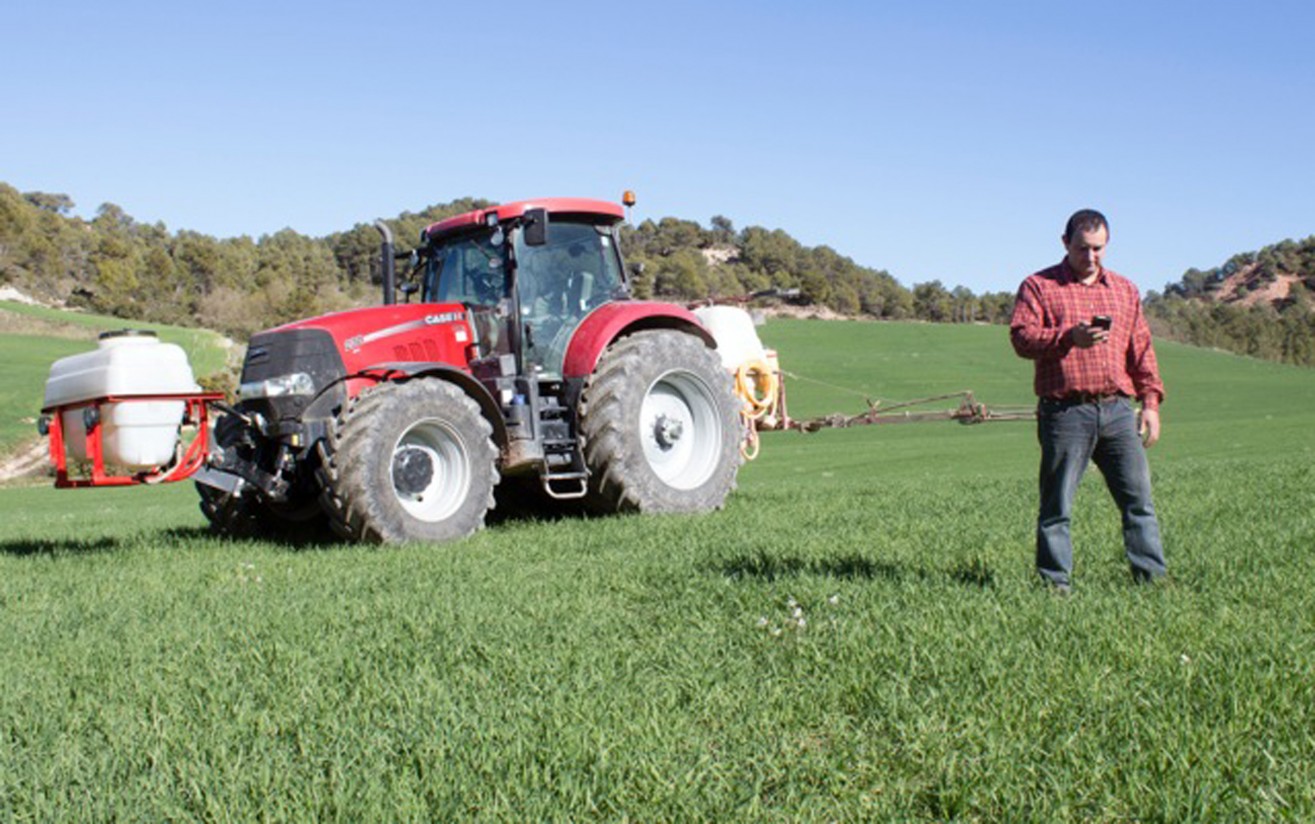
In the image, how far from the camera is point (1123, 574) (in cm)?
569

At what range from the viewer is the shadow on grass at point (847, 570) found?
561 centimetres

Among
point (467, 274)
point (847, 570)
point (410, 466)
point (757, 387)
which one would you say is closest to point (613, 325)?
point (467, 274)

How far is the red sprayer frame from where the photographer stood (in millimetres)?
7227

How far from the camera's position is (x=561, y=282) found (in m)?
9.52

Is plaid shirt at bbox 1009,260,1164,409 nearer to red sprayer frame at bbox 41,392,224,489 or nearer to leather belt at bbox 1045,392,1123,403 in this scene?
leather belt at bbox 1045,392,1123,403

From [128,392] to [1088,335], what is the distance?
212 inches

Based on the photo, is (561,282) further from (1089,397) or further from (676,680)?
(676,680)

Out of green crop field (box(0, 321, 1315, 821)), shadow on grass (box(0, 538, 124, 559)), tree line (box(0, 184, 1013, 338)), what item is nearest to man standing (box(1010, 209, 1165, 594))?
green crop field (box(0, 321, 1315, 821))

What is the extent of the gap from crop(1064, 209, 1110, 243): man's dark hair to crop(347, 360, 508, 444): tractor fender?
4.45m

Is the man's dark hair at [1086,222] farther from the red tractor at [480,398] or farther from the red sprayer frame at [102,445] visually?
the red sprayer frame at [102,445]

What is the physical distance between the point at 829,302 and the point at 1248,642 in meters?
75.1

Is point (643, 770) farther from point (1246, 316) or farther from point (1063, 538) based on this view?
point (1246, 316)

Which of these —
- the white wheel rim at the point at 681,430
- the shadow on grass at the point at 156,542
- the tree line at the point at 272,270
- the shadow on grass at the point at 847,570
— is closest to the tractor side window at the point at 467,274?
the white wheel rim at the point at 681,430

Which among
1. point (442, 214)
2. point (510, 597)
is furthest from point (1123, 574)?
point (442, 214)
